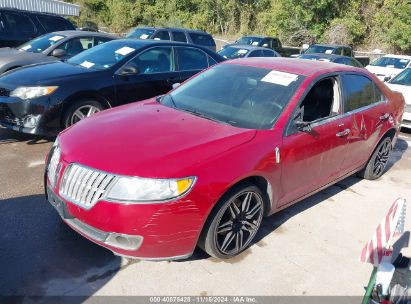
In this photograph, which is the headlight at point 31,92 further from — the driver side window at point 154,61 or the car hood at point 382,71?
the car hood at point 382,71

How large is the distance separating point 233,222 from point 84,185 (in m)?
1.21

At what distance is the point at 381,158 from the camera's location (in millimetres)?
5324

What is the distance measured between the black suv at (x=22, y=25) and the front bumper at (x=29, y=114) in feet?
18.8

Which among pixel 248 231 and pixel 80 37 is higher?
pixel 80 37

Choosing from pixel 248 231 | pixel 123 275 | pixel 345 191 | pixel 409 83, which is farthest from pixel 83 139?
pixel 409 83

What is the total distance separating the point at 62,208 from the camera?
2938 millimetres

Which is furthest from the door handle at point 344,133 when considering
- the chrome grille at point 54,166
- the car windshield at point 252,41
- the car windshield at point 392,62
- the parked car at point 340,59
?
the car windshield at point 252,41

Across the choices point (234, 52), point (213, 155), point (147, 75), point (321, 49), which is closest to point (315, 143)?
point (213, 155)

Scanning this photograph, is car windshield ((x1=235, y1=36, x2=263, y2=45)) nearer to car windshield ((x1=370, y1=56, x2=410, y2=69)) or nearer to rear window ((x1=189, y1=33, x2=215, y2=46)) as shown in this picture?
rear window ((x1=189, y1=33, x2=215, y2=46))

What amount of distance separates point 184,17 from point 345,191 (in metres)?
34.2

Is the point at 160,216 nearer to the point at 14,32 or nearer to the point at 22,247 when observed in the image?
the point at 22,247

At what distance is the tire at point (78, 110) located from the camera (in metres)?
5.38

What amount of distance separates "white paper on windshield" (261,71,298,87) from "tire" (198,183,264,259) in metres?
1.15

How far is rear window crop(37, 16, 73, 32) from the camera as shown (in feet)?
34.6
